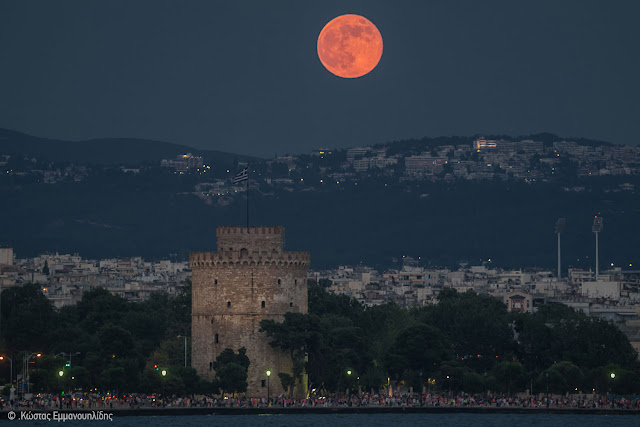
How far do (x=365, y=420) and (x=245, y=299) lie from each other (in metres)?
8.47

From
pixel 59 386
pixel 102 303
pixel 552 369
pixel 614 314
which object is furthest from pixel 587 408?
pixel 614 314

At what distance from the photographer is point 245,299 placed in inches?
3152

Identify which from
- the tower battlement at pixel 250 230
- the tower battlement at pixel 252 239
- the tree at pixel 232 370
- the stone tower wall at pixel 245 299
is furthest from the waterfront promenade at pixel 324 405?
the tower battlement at pixel 250 230

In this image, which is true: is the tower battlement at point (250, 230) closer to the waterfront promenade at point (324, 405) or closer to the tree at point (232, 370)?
the tree at point (232, 370)

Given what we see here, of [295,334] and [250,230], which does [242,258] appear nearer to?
[250,230]

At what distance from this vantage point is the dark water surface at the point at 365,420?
244 feet

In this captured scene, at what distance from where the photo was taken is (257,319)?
79938mm

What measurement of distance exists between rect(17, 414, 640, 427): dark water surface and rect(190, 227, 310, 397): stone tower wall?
266 centimetres

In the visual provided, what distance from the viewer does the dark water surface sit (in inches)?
2933

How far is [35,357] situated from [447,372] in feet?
73.1

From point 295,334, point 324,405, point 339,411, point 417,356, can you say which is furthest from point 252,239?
point 417,356

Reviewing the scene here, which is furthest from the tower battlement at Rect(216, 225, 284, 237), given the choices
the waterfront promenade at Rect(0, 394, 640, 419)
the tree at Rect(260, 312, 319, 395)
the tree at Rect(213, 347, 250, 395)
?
the waterfront promenade at Rect(0, 394, 640, 419)

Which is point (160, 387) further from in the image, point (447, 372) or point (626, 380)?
point (626, 380)

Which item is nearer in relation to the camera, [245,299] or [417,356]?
[245,299]
